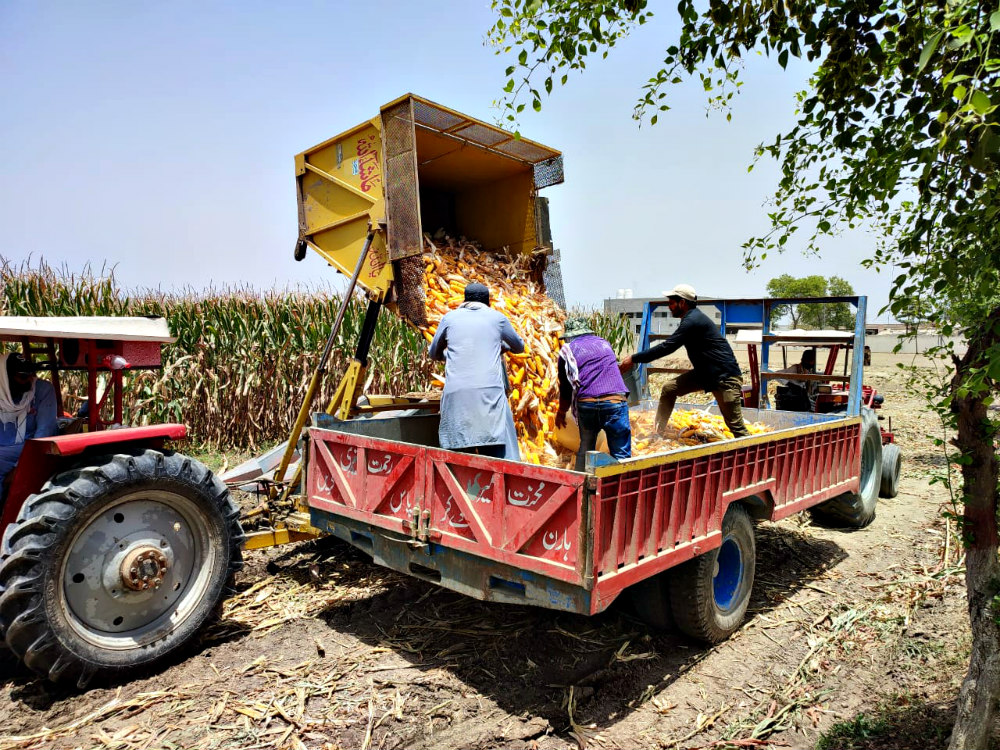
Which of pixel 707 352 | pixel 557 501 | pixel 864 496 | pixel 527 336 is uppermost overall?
pixel 527 336

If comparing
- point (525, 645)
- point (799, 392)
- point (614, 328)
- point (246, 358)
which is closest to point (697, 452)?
point (525, 645)

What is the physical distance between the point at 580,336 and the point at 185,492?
2849mm

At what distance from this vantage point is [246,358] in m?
10.1

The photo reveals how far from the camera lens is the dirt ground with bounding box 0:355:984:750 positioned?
333cm

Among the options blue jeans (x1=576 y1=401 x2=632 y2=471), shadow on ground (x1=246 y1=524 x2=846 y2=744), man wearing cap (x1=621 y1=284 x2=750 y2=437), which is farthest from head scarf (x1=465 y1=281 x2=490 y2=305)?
shadow on ground (x1=246 y1=524 x2=846 y2=744)

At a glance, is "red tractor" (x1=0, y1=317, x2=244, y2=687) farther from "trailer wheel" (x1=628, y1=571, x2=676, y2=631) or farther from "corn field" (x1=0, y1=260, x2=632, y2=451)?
"corn field" (x1=0, y1=260, x2=632, y2=451)

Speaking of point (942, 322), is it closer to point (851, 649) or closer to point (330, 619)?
point (851, 649)

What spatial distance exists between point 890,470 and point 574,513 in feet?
22.7

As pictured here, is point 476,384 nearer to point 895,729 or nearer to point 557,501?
point 557,501

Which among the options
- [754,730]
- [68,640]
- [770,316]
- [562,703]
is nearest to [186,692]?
[68,640]

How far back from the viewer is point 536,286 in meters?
6.13

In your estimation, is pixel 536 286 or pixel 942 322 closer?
pixel 942 322


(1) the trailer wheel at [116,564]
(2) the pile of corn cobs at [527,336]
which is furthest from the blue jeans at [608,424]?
(1) the trailer wheel at [116,564]

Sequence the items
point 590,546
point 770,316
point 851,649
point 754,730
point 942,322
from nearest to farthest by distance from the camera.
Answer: point 942,322 < point 590,546 < point 754,730 < point 851,649 < point 770,316
